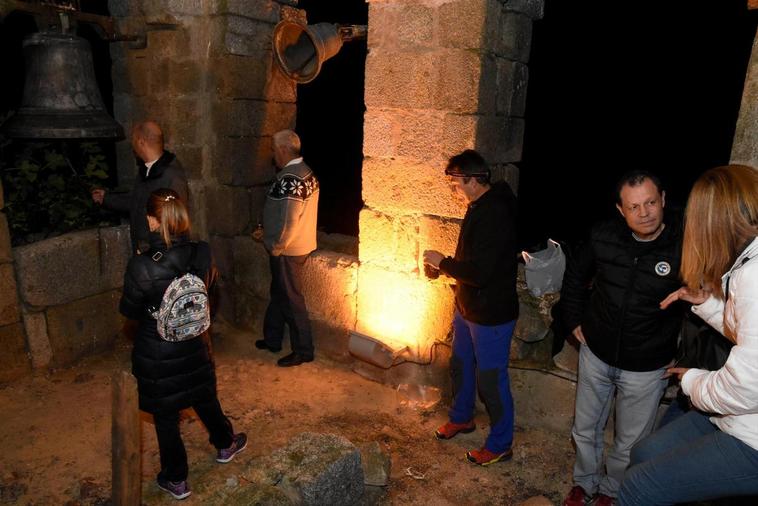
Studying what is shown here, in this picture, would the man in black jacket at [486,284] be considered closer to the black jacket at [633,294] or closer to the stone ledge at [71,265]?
the black jacket at [633,294]

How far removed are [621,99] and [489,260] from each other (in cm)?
1134

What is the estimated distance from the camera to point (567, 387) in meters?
3.70

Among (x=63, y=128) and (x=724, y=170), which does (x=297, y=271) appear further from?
(x=724, y=170)

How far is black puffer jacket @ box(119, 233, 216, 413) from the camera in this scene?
2.91 m

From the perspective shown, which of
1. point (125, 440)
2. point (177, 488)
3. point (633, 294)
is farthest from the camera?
point (177, 488)

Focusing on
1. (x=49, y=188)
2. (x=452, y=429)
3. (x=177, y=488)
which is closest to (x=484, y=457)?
(x=452, y=429)

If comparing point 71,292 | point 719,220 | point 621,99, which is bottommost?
point 71,292

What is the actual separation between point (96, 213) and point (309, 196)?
1.91 metres

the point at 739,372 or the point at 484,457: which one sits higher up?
the point at 739,372

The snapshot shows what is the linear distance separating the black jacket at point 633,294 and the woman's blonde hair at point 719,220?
432 millimetres

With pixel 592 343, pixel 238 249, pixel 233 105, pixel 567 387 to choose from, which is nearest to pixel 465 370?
pixel 567 387

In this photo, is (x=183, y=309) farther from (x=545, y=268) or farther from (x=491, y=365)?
(x=545, y=268)

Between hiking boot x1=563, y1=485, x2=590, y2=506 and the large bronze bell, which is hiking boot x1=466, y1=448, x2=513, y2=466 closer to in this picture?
hiking boot x1=563, y1=485, x2=590, y2=506

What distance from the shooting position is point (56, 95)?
3.45 meters
